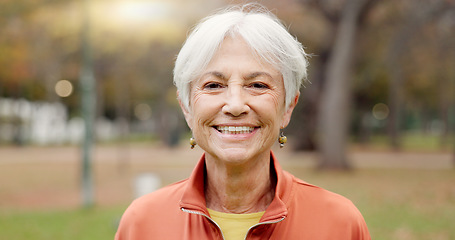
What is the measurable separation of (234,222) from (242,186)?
0.15 m

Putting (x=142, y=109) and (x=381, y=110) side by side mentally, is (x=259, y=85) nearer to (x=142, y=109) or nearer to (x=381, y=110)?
(x=381, y=110)

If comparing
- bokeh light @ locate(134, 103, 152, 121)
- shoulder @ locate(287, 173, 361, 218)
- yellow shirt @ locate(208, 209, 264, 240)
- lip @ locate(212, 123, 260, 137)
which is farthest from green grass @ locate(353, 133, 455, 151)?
lip @ locate(212, 123, 260, 137)

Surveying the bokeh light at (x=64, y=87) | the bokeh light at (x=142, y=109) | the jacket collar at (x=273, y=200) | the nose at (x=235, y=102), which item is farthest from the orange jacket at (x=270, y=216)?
the bokeh light at (x=142, y=109)

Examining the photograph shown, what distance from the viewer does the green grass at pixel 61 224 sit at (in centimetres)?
840

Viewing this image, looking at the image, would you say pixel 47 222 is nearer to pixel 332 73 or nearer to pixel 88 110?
pixel 88 110

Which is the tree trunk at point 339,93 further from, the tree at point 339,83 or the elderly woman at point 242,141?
the elderly woman at point 242,141

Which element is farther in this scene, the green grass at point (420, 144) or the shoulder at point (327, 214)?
the green grass at point (420, 144)

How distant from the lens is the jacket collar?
1.91 m

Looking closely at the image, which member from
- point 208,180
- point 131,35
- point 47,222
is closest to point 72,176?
point 131,35

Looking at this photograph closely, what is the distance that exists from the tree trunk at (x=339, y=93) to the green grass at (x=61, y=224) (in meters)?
9.96

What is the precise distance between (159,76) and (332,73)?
16.7 m

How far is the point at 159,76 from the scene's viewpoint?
1304 inches

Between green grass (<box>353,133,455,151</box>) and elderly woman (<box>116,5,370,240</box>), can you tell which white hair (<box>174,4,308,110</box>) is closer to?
elderly woman (<box>116,5,370,240</box>)

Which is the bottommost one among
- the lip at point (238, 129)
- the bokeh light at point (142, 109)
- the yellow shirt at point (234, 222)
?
the yellow shirt at point (234, 222)
